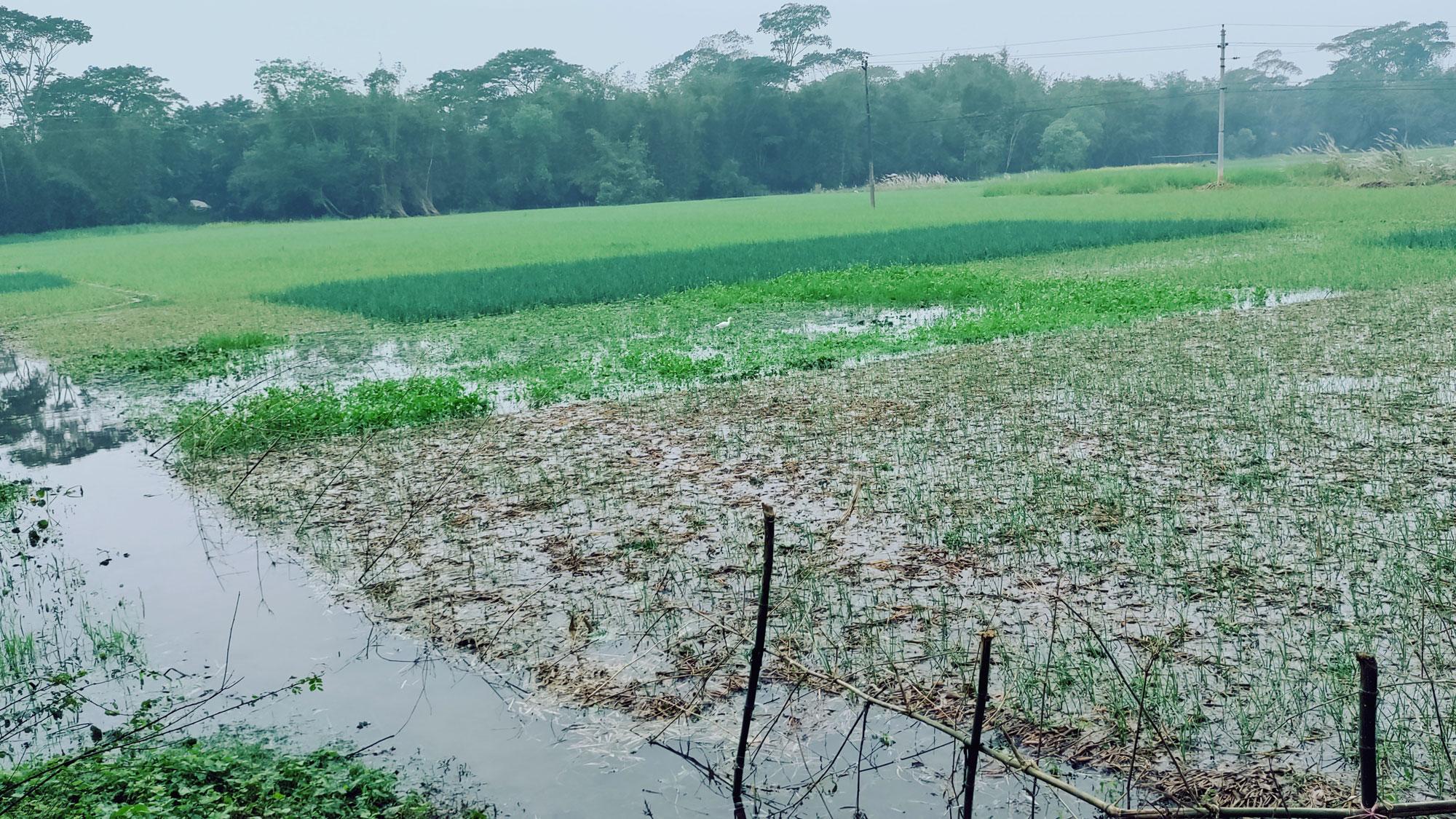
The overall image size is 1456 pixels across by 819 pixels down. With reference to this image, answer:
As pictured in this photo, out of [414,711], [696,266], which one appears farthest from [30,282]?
[414,711]

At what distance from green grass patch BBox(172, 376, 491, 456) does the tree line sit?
124 ft

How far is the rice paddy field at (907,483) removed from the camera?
3865 millimetres

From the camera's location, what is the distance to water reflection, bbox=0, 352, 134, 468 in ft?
28.5

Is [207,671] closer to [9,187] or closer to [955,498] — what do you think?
[955,498]

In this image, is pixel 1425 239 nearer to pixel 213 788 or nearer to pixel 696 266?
pixel 696 266

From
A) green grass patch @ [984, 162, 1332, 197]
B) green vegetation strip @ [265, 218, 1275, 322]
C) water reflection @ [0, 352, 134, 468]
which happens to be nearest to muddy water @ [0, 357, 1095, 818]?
water reflection @ [0, 352, 134, 468]

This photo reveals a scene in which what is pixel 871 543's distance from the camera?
5.47m

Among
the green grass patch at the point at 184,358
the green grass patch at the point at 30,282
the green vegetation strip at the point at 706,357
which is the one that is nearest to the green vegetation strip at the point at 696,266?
the green vegetation strip at the point at 706,357

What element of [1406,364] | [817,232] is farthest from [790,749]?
[817,232]

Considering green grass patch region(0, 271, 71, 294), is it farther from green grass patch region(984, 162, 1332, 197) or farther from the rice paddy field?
green grass patch region(984, 162, 1332, 197)

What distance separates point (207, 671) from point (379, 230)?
1451 inches

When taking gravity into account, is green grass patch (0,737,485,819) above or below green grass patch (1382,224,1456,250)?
below

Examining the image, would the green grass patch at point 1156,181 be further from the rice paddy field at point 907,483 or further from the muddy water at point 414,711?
the muddy water at point 414,711

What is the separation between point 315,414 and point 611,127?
58049 millimetres
